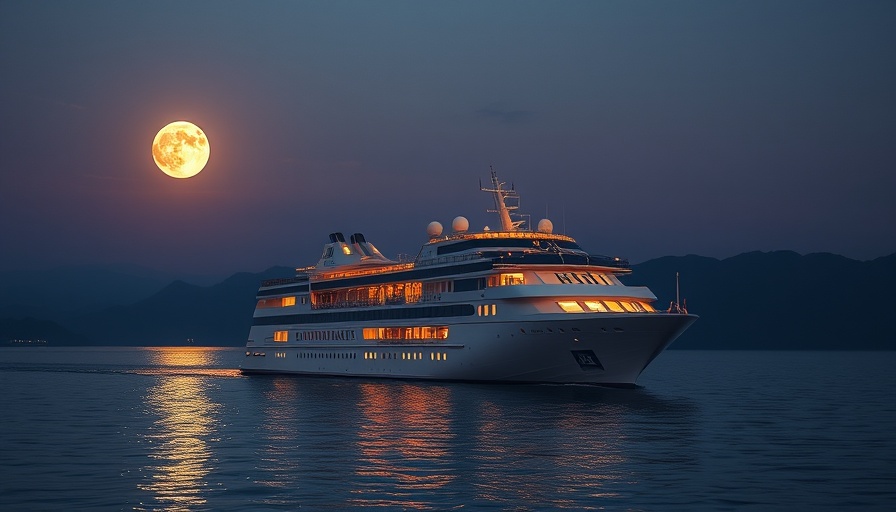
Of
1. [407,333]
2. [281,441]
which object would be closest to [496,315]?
[407,333]

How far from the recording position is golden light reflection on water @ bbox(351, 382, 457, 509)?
26.6 meters

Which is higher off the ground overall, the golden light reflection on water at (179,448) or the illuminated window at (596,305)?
the illuminated window at (596,305)

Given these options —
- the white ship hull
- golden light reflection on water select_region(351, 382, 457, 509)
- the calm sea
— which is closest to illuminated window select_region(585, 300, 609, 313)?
the white ship hull

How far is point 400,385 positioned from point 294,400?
36.0ft

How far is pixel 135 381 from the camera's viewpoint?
88875 mm

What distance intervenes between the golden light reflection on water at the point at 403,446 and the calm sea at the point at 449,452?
88 millimetres

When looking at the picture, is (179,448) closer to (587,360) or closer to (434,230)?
(587,360)

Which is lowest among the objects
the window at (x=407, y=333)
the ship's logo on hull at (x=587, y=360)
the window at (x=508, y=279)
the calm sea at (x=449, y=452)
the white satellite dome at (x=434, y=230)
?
the calm sea at (x=449, y=452)

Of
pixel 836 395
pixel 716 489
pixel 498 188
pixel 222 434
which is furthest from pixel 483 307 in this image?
pixel 716 489

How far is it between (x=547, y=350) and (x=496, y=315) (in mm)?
3971

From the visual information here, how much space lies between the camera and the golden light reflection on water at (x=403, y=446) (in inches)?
1047

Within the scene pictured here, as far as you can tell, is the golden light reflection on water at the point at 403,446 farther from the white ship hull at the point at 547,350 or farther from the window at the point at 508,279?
the window at the point at 508,279

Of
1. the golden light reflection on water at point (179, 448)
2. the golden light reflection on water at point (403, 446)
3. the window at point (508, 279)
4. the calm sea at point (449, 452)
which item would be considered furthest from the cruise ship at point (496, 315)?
the golden light reflection on water at point (179, 448)

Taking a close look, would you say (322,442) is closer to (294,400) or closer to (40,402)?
(294,400)
